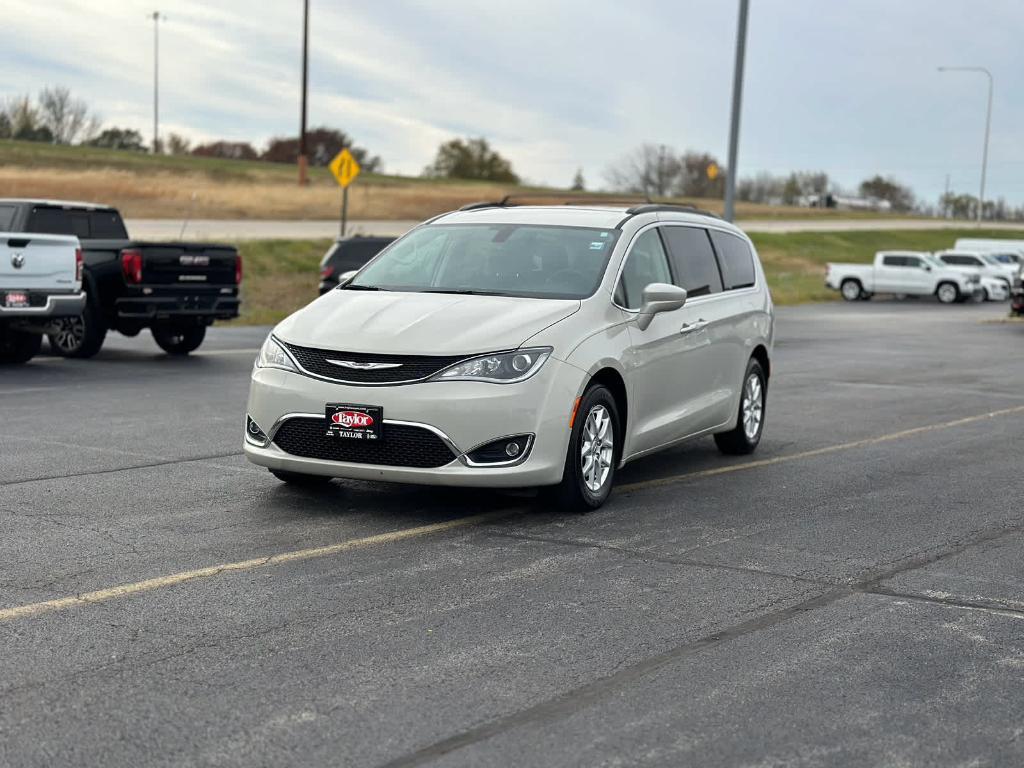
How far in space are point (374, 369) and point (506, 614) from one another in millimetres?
2156

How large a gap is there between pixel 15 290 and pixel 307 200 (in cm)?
4509

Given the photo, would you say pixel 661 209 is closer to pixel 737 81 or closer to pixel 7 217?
pixel 7 217

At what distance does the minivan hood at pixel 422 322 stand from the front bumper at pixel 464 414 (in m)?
0.22

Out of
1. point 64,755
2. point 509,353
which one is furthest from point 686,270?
point 64,755

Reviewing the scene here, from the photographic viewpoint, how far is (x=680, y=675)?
202 inches

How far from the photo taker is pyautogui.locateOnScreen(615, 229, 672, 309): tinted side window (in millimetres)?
8797

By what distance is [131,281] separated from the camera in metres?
17.0

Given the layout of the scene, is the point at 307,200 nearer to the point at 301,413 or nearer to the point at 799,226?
the point at 799,226

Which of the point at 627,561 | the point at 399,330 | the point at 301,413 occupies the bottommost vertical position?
the point at 627,561

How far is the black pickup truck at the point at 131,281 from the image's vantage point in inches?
673

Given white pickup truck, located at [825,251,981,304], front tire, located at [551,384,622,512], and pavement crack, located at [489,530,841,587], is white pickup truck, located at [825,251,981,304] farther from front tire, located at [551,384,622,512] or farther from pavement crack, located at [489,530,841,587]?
pavement crack, located at [489,530,841,587]

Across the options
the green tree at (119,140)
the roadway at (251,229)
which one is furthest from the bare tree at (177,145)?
the roadway at (251,229)

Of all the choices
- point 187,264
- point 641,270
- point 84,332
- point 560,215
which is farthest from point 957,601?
point 84,332

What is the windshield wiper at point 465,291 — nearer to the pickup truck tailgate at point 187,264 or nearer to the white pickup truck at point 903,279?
the pickup truck tailgate at point 187,264
